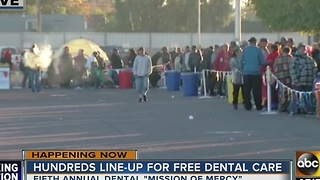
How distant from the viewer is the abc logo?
672 centimetres

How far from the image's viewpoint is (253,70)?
79.5 feet

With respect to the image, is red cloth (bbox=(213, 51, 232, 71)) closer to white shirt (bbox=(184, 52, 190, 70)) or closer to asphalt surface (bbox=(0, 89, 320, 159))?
asphalt surface (bbox=(0, 89, 320, 159))

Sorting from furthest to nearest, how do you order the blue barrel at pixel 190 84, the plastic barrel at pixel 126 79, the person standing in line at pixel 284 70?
the plastic barrel at pixel 126 79 → the blue barrel at pixel 190 84 → the person standing in line at pixel 284 70

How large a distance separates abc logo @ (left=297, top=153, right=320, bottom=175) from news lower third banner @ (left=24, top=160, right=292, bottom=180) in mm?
158

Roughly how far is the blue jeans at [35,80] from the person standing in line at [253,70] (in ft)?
43.6

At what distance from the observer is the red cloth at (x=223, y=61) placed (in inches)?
1204

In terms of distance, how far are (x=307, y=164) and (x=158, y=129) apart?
1329 centimetres

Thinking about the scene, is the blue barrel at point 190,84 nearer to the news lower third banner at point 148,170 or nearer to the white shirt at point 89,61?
the white shirt at point 89,61

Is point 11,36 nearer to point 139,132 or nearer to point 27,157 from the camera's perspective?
point 139,132

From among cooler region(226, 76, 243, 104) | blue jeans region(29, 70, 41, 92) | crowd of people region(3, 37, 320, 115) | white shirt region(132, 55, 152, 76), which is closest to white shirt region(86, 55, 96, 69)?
blue jeans region(29, 70, 41, 92)

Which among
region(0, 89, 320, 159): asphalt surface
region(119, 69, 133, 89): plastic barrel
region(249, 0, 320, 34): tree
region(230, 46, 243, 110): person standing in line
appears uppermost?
region(249, 0, 320, 34): tree

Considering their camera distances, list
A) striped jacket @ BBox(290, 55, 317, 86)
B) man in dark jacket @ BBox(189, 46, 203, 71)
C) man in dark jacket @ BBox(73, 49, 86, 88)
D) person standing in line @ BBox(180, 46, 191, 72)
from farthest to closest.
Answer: man in dark jacket @ BBox(73, 49, 86, 88), person standing in line @ BBox(180, 46, 191, 72), man in dark jacket @ BBox(189, 46, 203, 71), striped jacket @ BBox(290, 55, 317, 86)

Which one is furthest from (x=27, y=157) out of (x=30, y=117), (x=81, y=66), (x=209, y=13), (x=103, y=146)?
(x=209, y=13)

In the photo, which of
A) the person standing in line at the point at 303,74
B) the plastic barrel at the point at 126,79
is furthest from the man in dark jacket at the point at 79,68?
the person standing in line at the point at 303,74
